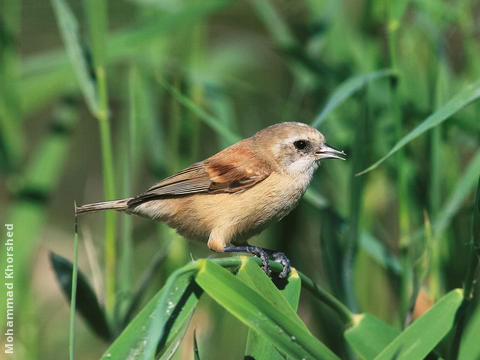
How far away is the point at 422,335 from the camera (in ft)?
6.15

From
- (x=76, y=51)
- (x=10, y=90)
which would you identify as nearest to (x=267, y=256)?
(x=76, y=51)

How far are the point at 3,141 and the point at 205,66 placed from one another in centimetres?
157

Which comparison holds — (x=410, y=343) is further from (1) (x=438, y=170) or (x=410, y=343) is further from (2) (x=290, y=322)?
(1) (x=438, y=170)

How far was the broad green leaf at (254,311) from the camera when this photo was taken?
163cm

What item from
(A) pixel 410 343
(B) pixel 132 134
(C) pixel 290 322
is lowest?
(A) pixel 410 343

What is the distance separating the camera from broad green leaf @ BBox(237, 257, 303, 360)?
1.75m

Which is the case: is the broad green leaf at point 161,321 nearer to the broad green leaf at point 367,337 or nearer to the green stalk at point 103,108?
the broad green leaf at point 367,337

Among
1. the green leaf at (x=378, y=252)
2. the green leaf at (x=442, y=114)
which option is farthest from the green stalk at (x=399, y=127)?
the green leaf at (x=442, y=114)

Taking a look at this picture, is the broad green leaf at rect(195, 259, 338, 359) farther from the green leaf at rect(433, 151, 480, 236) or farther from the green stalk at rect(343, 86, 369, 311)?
the green leaf at rect(433, 151, 480, 236)

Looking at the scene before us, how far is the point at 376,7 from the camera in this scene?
322 cm

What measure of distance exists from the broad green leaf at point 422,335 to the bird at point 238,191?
72cm

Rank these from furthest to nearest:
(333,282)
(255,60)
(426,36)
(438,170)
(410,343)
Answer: (255,60) < (426,36) < (438,170) < (333,282) < (410,343)

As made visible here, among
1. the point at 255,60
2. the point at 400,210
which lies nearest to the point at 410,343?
the point at 400,210

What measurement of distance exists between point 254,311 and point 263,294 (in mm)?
102
